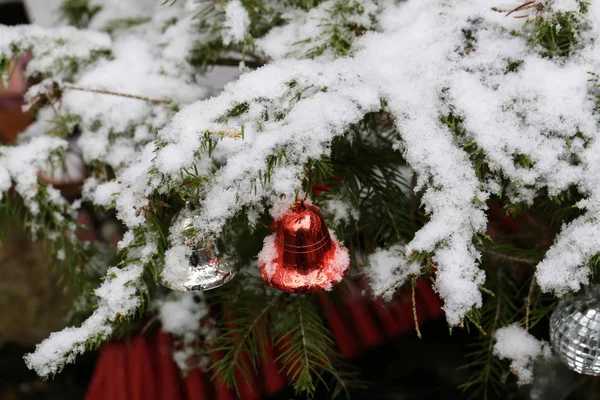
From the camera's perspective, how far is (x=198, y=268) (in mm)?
548

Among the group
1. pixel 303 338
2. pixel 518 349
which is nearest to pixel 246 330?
pixel 303 338

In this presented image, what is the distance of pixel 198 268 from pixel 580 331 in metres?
0.46

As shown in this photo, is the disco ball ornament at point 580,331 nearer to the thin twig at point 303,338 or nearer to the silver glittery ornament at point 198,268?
the thin twig at point 303,338

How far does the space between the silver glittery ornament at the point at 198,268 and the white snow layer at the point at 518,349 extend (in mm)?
385

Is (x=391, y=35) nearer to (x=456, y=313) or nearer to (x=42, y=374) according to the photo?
(x=456, y=313)

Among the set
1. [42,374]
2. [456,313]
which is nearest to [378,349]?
[456,313]

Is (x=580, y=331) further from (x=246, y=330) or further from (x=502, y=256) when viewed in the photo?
(x=246, y=330)

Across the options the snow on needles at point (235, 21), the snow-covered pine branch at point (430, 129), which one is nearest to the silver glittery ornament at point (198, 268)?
the snow-covered pine branch at point (430, 129)

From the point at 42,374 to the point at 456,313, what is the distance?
0.40m

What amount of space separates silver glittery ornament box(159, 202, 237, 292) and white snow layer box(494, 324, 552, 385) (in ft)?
1.26

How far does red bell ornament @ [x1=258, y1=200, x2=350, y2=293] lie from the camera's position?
20.8 inches

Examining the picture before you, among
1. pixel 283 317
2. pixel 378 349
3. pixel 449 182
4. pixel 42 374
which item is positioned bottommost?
pixel 378 349

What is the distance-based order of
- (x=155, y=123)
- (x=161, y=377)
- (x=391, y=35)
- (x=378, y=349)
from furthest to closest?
(x=378, y=349)
(x=161, y=377)
(x=155, y=123)
(x=391, y=35)

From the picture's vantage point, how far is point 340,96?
0.50m
